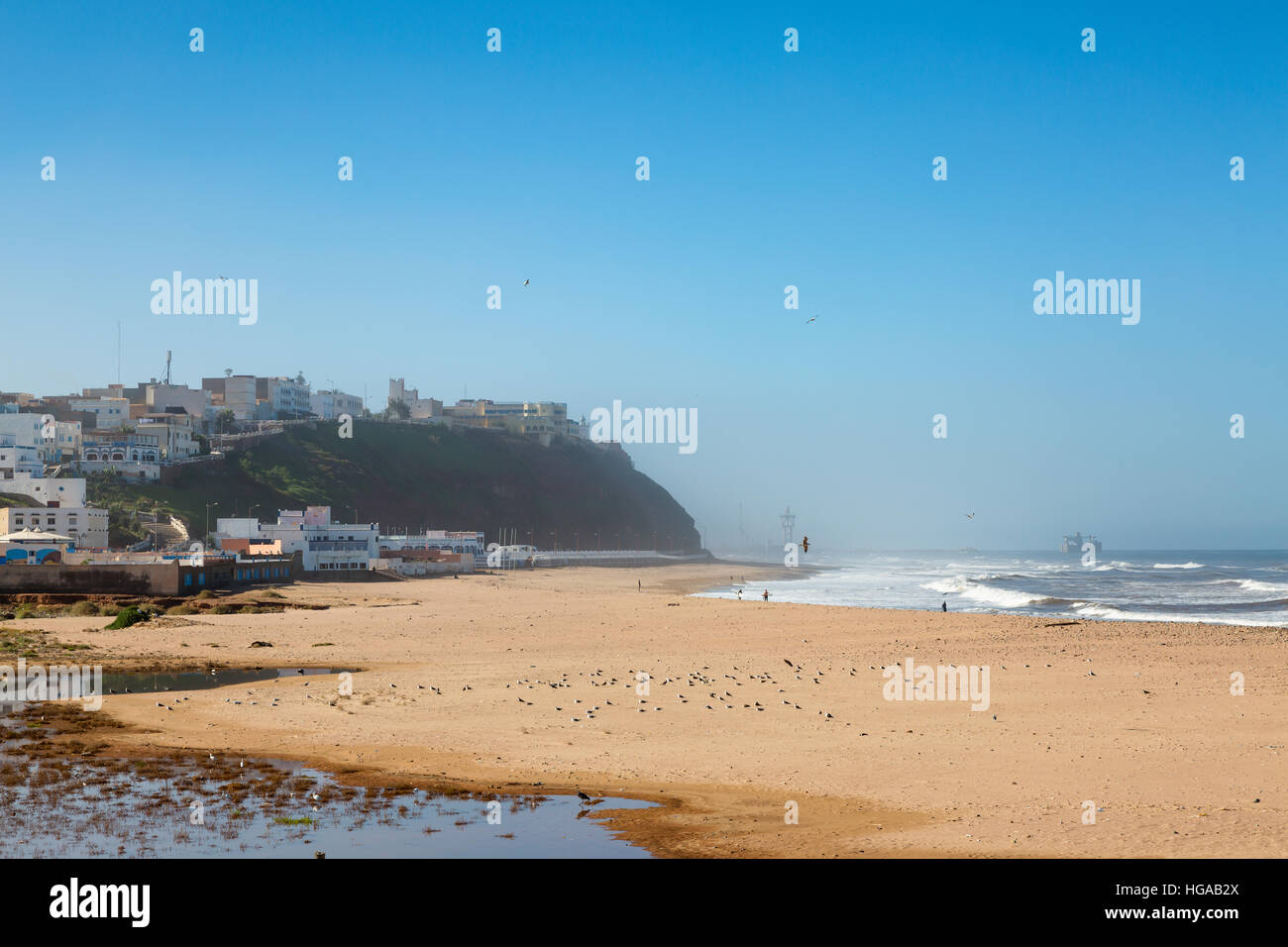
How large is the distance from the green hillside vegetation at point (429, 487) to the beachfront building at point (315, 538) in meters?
12.2

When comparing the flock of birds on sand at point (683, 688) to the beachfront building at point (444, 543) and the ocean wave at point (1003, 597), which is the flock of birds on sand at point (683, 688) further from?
the beachfront building at point (444, 543)

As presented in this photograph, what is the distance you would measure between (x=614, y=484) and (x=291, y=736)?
537 feet

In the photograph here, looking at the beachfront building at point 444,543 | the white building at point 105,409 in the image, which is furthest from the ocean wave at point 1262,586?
the white building at point 105,409

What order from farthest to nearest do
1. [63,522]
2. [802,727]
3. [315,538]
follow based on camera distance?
[315,538] < [63,522] < [802,727]

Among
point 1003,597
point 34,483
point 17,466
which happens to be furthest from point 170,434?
point 1003,597

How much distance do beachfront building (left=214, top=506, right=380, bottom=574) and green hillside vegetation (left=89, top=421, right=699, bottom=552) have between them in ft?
40.1

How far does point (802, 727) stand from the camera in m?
21.0

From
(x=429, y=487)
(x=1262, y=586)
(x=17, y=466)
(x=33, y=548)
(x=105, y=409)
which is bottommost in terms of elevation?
(x=1262, y=586)

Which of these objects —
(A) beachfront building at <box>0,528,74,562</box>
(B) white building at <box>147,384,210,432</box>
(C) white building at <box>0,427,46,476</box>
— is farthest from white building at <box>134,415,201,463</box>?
(A) beachfront building at <box>0,528,74,562</box>

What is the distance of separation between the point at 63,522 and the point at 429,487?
68.9 m

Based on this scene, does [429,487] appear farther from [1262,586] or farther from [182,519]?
[1262,586]

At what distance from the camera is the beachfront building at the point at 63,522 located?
79688mm

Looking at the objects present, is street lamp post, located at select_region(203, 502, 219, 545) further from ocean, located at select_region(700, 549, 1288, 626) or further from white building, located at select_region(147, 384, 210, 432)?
ocean, located at select_region(700, 549, 1288, 626)
